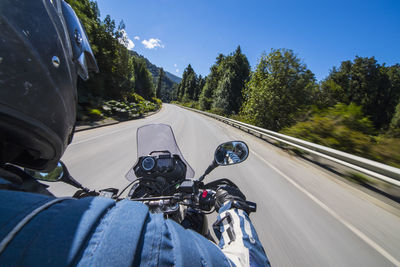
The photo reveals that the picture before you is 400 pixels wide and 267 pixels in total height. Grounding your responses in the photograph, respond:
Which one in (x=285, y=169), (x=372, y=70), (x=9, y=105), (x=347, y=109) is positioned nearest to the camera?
(x=9, y=105)

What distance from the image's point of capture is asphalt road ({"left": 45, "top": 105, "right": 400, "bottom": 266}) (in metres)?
1.92

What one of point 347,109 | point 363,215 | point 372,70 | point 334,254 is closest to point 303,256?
point 334,254

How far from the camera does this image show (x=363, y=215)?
2.65m

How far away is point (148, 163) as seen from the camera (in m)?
1.67

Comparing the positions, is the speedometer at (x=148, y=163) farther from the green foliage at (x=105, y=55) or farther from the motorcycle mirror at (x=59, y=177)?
the green foliage at (x=105, y=55)

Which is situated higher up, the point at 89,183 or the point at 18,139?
the point at 18,139

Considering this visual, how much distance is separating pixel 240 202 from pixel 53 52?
5.45 feet

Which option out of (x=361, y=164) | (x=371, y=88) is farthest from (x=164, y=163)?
(x=371, y=88)

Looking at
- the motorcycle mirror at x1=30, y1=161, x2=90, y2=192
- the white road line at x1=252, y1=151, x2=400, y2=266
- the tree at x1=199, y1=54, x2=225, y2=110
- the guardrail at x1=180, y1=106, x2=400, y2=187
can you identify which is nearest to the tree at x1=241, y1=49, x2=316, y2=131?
the guardrail at x1=180, y1=106, x2=400, y2=187

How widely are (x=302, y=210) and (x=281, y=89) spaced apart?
40.4 ft

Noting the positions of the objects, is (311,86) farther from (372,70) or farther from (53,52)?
(372,70)

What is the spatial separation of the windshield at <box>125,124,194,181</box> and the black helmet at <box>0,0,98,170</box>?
0.79 meters

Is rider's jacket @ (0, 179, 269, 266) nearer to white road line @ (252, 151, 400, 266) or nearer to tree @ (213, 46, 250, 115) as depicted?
white road line @ (252, 151, 400, 266)

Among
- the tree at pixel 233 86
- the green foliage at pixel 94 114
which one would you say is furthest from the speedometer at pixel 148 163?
the tree at pixel 233 86
